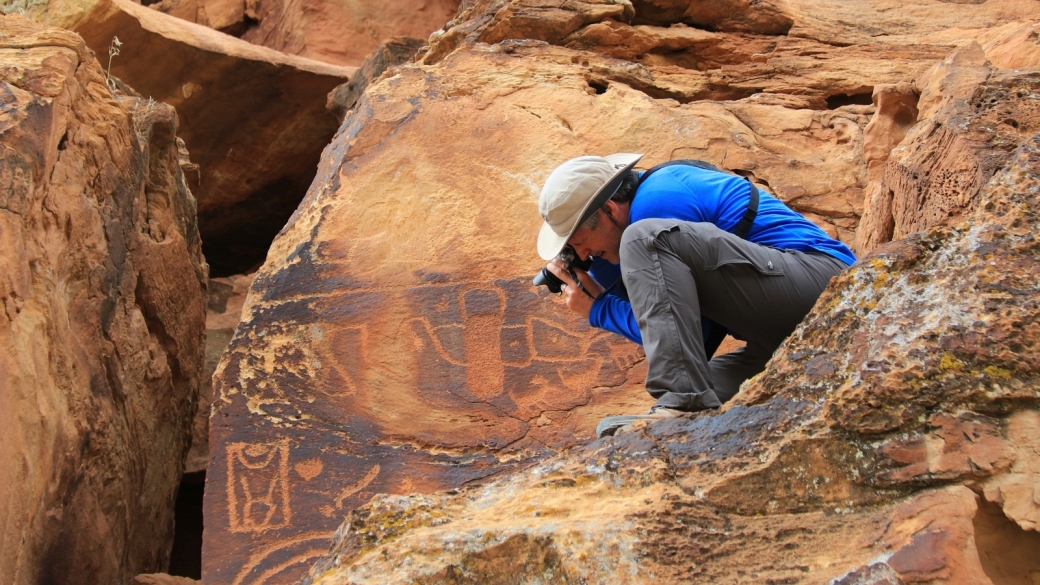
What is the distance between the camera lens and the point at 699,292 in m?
2.85

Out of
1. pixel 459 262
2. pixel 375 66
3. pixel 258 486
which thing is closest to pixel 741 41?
pixel 375 66

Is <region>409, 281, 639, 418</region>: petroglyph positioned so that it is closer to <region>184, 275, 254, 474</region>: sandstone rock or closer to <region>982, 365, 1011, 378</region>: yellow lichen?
<region>184, 275, 254, 474</region>: sandstone rock

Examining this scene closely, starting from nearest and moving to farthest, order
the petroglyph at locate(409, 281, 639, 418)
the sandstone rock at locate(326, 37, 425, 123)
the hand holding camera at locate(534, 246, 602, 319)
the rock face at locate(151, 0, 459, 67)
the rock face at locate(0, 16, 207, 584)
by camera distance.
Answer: the hand holding camera at locate(534, 246, 602, 319) < the rock face at locate(0, 16, 207, 584) < the petroglyph at locate(409, 281, 639, 418) < the sandstone rock at locate(326, 37, 425, 123) < the rock face at locate(151, 0, 459, 67)

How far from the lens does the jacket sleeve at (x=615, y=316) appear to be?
316cm

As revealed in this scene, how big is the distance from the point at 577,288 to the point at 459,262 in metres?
1.10

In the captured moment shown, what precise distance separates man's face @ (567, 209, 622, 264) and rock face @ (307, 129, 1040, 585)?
0.80m

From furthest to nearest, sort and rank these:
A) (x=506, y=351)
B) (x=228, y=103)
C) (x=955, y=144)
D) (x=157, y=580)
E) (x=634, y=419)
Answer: (x=228, y=103)
(x=157, y=580)
(x=506, y=351)
(x=955, y=144)
(x=634, y=419)

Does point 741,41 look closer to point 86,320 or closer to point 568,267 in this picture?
point 568,267

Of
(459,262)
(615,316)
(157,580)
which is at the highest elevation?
(615,316)

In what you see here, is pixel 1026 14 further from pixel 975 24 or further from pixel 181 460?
pixel 181 460

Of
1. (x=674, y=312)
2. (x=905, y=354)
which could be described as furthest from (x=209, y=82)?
(x=905, y=354)

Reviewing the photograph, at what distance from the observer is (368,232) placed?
436cm

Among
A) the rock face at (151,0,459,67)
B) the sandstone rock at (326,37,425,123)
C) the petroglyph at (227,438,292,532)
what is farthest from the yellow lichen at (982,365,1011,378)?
the rock face at (151,0,459,67)

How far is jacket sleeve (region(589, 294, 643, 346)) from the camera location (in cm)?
316
